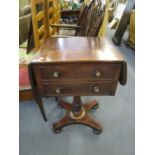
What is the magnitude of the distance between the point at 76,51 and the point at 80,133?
762mm

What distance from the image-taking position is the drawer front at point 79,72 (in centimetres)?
109

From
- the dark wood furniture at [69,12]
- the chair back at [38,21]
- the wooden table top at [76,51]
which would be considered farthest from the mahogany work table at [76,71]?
the dark wood furniture at [69,12]

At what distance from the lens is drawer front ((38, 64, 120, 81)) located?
1.09 metres

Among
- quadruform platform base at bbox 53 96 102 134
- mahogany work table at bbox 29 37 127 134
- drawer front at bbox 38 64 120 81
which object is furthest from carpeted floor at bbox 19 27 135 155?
drawer front at bbox 38 64 120 81

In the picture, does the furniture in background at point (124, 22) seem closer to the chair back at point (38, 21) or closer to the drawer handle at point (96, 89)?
the chair back at point (38, 21)

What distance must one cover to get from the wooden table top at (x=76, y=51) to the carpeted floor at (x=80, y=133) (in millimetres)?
755

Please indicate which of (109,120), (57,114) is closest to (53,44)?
(57,114)

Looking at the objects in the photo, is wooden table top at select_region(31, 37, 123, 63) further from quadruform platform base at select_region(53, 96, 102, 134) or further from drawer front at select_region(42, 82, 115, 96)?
quadruform platform base at select_region(53, 96, 102, 134)

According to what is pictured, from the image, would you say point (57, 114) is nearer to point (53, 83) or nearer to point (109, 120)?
point (109, 120)

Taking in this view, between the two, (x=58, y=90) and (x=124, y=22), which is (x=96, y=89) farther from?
(x=124, y=22)

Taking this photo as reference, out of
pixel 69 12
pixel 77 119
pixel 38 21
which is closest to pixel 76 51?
pixel 77 119
